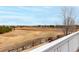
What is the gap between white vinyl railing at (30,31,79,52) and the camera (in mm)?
1663

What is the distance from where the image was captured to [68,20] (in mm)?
1696

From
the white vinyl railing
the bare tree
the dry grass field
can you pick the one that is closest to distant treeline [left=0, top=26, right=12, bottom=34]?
the dry grass field

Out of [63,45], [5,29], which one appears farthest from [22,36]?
[63,45]

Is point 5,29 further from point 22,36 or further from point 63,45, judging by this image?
point 63,45

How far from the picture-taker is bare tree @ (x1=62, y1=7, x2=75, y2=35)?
1.69 m

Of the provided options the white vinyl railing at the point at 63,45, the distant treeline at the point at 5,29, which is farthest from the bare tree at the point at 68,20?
the distant treeline at the point at 5,29

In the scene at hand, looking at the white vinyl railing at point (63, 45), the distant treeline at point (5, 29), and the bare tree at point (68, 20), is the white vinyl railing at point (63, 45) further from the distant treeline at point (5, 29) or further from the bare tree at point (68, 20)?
the distant treeline at point (5, 29)

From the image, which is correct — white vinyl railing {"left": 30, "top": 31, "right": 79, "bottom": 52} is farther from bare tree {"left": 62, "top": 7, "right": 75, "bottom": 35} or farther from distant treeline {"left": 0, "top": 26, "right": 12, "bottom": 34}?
distant treeline {"left": 0, "top": 26, "right": 12, "bottom": 34}

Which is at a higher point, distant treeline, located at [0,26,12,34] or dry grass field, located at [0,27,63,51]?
distant treeline, located at [0,26,12,34]

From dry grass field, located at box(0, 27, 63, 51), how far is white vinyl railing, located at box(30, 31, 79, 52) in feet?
0.24
